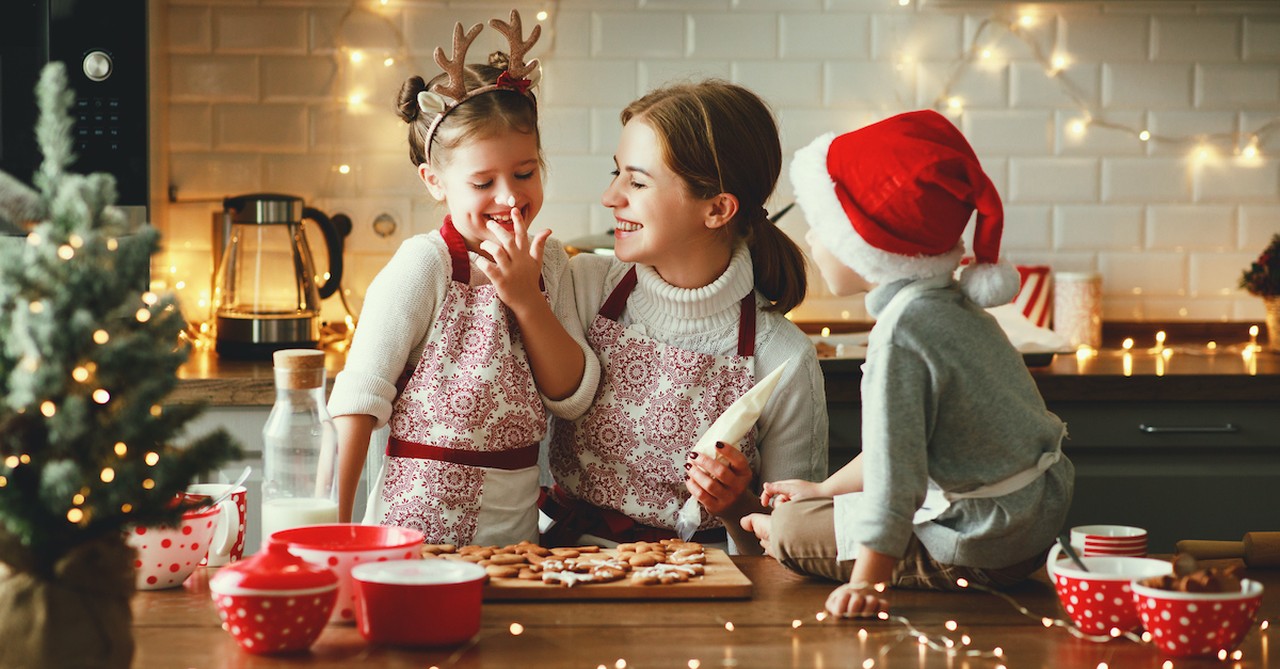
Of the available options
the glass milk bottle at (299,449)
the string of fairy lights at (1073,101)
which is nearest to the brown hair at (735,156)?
the glass milk bottle at (299,449)

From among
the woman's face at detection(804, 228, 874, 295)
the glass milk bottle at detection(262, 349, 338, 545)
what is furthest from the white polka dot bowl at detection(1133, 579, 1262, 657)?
the glass milk bottle at detection(262, 349, 338, 545)

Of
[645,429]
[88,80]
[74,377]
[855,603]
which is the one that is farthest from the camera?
[88,80]

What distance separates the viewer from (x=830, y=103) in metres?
3.06

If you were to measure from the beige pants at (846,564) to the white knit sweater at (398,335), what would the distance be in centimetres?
55

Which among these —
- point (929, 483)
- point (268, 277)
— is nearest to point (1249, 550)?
point (929, 483)

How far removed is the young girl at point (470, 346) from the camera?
1.75 metres

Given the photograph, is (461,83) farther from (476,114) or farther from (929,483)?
(929,483)

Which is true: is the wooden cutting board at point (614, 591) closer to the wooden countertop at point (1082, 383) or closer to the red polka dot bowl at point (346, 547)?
the red polka dot bowl at point (346, 547)

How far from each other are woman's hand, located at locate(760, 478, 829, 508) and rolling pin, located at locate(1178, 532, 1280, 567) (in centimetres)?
40

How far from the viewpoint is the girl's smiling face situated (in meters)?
1.79

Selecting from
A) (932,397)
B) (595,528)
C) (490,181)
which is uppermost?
(490,181)

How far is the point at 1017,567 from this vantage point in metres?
1.32

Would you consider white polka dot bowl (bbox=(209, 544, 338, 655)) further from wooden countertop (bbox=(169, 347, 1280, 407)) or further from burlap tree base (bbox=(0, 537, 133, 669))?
wooden countertop (bbox=(169, 347, 1280, 407))

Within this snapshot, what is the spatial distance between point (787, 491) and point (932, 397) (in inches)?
12.5
